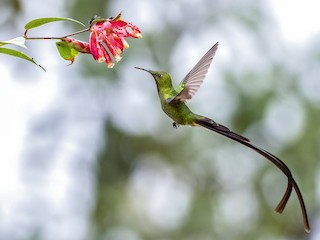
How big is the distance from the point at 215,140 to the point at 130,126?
30.6 inches

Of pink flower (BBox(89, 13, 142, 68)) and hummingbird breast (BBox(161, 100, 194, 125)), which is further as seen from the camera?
hummingbird breast (BBox(161, 100, 194, 125))

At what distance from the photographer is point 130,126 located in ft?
19.5

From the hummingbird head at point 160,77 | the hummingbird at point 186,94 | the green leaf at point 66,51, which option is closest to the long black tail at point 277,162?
the hummingbird at point 186,94

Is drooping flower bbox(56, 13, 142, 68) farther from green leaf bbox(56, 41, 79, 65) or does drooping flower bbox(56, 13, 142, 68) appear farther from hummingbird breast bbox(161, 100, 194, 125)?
hummingbird breast bbox(161, 100, 194, 125)

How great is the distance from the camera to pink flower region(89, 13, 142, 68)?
49.3 inches

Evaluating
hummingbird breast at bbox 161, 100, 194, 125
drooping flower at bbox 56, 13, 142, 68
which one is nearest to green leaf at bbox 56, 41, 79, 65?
drooping flower at bbox 56, 13, 142, 68

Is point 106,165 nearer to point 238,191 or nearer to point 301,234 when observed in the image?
point 238,191

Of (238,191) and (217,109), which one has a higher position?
(217,109)

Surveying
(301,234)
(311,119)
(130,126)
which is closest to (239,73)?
(311,119)

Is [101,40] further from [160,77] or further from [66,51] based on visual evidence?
[160,77]

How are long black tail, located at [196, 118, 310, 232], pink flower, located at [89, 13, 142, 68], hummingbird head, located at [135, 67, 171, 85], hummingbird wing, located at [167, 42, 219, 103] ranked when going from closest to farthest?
long black tail, located at [196, 118, 310, 232], pink flower, located at [89, 13, 142, 68], hummingbird wing, located at [167, 42, 219, 103], hummingbird head, located at [135, 67, 171, 85]

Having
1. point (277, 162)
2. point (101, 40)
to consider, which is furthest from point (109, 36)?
point (277, 162)

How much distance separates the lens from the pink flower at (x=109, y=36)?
49.3 inches

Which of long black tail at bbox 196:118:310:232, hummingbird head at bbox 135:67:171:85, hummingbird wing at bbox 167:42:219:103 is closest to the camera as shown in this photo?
long black tail at bbox 196:118:310:232
